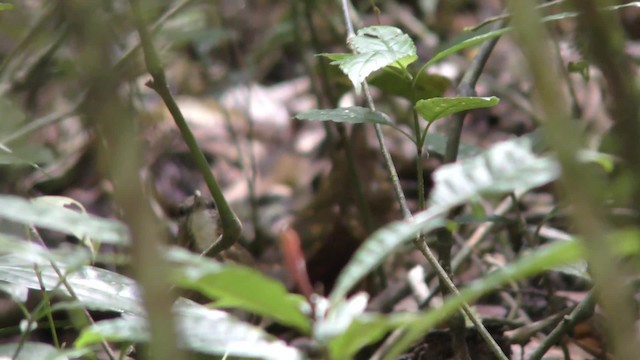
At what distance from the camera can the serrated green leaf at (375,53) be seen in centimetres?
83

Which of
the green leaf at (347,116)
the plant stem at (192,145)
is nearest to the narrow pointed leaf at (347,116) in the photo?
the green leaf at (347,116)

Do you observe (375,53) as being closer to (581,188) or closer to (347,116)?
(347,116)

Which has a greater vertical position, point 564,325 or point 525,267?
point 525,267

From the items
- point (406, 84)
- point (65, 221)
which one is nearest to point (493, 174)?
point (65, 221)

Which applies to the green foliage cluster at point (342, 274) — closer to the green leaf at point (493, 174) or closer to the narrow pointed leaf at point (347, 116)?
the green leaf at point (493, 174)

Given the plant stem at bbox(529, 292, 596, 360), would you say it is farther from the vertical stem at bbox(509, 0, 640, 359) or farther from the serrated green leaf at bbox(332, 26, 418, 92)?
the vertical stem at bbox(509, 0, 640, 359)

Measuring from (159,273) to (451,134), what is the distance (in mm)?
786

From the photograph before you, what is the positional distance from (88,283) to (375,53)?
0.38 metres

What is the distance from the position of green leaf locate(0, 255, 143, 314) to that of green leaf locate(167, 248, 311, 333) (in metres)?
0.30

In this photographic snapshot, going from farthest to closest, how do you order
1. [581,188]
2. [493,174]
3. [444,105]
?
[444,105]
[493,174]
[581,188]

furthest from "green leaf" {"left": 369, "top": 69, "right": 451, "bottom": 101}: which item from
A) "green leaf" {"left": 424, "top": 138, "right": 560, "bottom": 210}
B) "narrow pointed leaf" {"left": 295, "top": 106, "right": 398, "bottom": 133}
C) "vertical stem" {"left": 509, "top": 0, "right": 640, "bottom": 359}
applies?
"vertical stem" {"left": 509, "top": 0, "right": 640, "bottom": 359}

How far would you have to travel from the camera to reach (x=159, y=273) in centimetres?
44

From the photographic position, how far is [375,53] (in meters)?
0.86

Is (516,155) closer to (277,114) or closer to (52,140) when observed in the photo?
(52,140)
